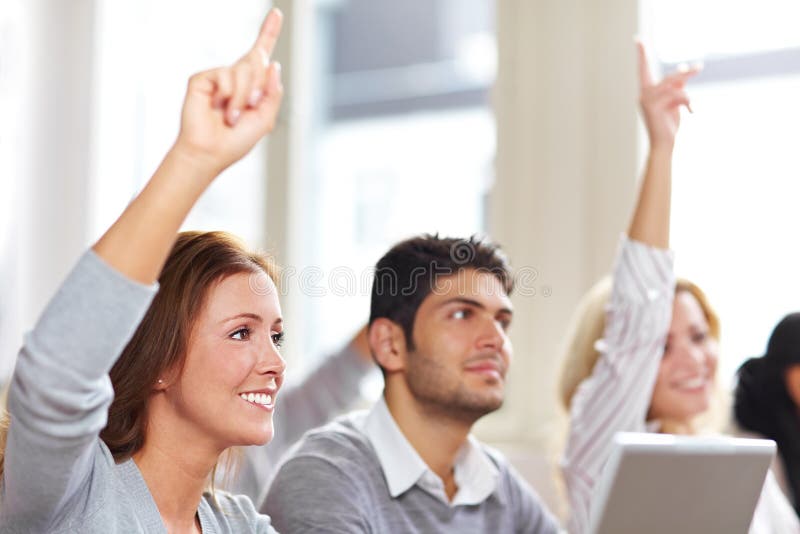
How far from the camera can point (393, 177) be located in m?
3.57

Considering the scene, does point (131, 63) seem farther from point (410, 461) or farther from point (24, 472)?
point (24, 472)

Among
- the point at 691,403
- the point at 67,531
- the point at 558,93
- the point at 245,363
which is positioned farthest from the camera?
the point at 558,93

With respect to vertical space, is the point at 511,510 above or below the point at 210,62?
below

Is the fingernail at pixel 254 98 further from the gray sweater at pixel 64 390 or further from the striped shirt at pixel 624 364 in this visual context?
the striped shirt at pixel 624 364

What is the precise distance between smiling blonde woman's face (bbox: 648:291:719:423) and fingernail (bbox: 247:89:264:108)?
4.26 feet

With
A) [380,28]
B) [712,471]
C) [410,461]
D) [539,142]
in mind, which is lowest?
[410,461]

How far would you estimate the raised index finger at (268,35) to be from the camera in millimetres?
871

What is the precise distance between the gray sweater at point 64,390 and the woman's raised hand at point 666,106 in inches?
47.3

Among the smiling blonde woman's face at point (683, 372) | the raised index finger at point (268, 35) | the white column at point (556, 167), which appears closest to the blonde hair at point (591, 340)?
the smiling blonde woman's face at point (683, 372)

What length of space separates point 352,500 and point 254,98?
2.47ft

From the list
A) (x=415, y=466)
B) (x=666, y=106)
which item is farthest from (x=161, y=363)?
(x=666, y=106)

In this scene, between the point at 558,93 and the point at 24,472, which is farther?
the point at 558,93

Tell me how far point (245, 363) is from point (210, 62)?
2141mm

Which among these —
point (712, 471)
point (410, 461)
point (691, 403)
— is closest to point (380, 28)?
point (691, 403)
